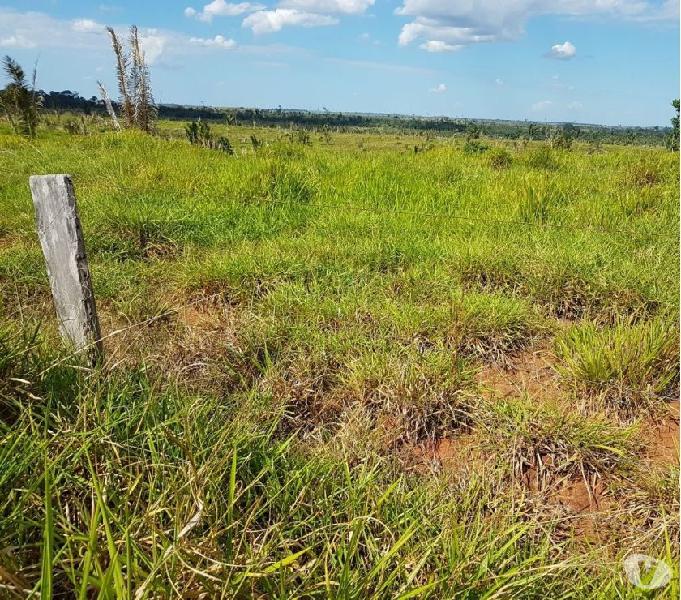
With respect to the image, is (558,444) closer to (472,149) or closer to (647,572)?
(647,572)

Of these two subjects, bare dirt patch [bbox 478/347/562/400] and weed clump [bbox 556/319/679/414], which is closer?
weed clump [bbox 556/319/679/414]

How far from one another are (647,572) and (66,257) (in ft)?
8.30

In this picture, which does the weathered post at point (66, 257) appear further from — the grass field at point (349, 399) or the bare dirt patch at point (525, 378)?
the bare dirt patch at point (525, 378)

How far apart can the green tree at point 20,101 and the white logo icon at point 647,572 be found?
52.4ft

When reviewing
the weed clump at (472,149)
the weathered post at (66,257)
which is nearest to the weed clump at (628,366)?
the weathered post at (66,257)

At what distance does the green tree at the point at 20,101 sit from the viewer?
13898mm

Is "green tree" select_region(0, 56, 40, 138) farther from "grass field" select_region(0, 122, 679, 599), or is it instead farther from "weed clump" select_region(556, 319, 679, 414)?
"weed clump" select_region(556, 319, 679, 414)

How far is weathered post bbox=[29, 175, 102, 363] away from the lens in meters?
2.29

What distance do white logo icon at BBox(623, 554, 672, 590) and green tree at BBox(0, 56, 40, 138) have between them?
1597 cm

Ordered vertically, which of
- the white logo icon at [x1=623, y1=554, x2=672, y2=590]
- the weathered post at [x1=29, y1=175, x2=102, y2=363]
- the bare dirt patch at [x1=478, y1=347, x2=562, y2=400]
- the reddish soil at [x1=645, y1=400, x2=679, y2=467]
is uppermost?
the weathered post at [x1=29, y1=175, x2=102, y2=363]

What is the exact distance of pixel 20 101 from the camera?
1391 cm

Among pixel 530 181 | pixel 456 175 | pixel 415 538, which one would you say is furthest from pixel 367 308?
pixel 456 175

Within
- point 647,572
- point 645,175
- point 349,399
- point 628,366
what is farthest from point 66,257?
point 645,175

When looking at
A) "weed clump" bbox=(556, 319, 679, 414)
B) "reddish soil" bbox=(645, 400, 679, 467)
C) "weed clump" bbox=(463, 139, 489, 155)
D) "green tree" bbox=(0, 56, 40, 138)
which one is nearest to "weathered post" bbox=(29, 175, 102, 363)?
"weed clump" bbox=(556, 319, 679, 414)
